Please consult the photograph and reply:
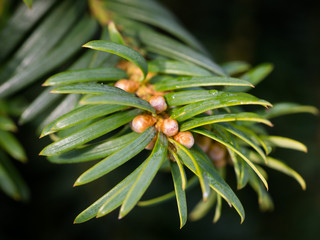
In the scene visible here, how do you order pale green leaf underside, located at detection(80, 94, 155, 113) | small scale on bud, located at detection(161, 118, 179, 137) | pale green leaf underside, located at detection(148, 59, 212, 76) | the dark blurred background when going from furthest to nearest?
the dark blurred background → pale green leaf underside, located at detection(148, 59, 212, 76) → small scale on bud, located at detection(161, 118, 179, 137) → pale green leaf underside, located at detection(80, 94, 155, 113)

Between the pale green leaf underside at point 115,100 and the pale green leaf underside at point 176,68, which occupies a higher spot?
the pale green leaf underside at point 176,68

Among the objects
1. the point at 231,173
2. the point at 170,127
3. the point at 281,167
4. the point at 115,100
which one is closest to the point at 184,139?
the point at 170,127

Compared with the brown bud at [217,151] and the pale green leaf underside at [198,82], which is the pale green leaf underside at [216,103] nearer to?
the pale green leaf underside at [198,82]

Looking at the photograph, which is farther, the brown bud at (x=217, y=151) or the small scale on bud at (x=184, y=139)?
the brown bud at (x=217, y=151)

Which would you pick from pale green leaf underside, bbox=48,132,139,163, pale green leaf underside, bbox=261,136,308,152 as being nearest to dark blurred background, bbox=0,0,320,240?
pale green leaf underside, bbox=261,136,308,152

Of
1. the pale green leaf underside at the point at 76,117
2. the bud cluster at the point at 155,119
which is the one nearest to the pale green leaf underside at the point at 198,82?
the bud cluster at the point at 155,119

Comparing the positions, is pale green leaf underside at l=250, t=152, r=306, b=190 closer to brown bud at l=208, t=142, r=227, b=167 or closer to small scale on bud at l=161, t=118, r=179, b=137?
brown bud at l=208, t=142, r=227, b=167

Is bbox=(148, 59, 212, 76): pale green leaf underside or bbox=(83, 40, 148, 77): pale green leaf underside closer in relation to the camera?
bbox=(83, 40, 148, 77): pale green leaf underside
